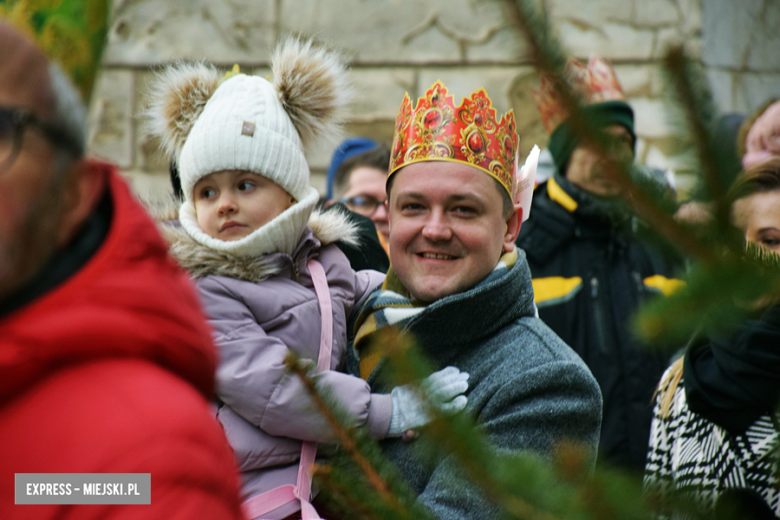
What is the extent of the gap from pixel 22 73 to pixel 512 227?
165cm

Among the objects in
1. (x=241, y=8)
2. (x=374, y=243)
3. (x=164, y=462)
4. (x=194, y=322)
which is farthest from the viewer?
(x=241, y=8)

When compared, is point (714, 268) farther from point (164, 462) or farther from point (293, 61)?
point (293, 61)

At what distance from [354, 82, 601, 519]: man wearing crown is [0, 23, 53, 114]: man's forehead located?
1.13 m

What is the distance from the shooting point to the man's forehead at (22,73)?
2.64 ft

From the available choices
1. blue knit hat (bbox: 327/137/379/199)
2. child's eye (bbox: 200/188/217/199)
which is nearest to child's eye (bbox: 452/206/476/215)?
child's eye (bbox: 200/188/217/199)

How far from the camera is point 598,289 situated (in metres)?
3.28

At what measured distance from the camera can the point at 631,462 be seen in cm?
307

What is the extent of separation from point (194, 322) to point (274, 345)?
1113mm

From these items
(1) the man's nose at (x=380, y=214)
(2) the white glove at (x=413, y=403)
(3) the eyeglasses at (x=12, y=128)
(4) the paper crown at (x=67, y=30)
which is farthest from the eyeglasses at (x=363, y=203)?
(3) the eyeglasses at (x=12, y=128)

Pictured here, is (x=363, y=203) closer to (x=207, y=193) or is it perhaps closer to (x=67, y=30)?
(x=207, y=193)

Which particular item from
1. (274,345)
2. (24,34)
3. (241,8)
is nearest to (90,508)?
(24,34)

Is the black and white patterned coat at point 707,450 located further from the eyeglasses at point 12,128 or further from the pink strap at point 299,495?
the eyeglasses at point 12,128

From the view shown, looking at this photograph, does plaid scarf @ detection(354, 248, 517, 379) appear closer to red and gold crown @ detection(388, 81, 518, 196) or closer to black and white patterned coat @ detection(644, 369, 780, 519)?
red and gold crown @ detection(388, 81, 518, 196)

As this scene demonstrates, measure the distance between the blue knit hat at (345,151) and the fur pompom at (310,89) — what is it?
1.67 metres
